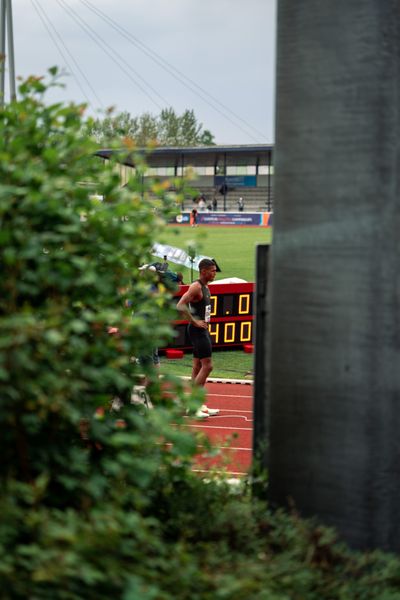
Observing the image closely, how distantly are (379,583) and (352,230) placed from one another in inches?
58.4

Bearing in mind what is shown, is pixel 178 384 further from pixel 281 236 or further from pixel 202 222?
pixel 202 222

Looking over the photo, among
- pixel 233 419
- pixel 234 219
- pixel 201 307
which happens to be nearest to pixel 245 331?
pixel 201 307

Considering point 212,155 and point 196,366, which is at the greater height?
point 212,155

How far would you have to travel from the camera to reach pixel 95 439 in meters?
3.70

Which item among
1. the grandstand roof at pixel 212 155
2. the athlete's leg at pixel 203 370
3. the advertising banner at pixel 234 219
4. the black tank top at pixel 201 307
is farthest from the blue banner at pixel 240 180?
the athlete's leg at pixel 203 370

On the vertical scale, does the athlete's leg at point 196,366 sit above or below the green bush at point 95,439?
below

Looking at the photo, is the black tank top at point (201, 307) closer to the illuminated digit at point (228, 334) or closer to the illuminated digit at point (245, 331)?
the illuminated digit at point (228, 334)

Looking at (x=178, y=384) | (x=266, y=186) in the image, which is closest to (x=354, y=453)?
(x=178, y=384)

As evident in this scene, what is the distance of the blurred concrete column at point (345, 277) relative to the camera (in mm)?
3963

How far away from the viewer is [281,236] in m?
4.15

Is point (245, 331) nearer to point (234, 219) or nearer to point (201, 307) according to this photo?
point (201, 307)

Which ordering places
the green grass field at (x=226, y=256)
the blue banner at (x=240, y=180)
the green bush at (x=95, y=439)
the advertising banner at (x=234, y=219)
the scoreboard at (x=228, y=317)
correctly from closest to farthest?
the green bush at (x=95, y=439), the green grass field at (x=226, y=256), the scoreboard at (x=228, y=317), the advertising banner at (x=234, y=219), the blue banner at (x=240, y=180)

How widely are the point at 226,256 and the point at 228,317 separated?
22246 mm

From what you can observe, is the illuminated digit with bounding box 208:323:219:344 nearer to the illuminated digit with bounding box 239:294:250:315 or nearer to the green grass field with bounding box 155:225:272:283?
the illuminated digit with bounding box 239:294:250:315
